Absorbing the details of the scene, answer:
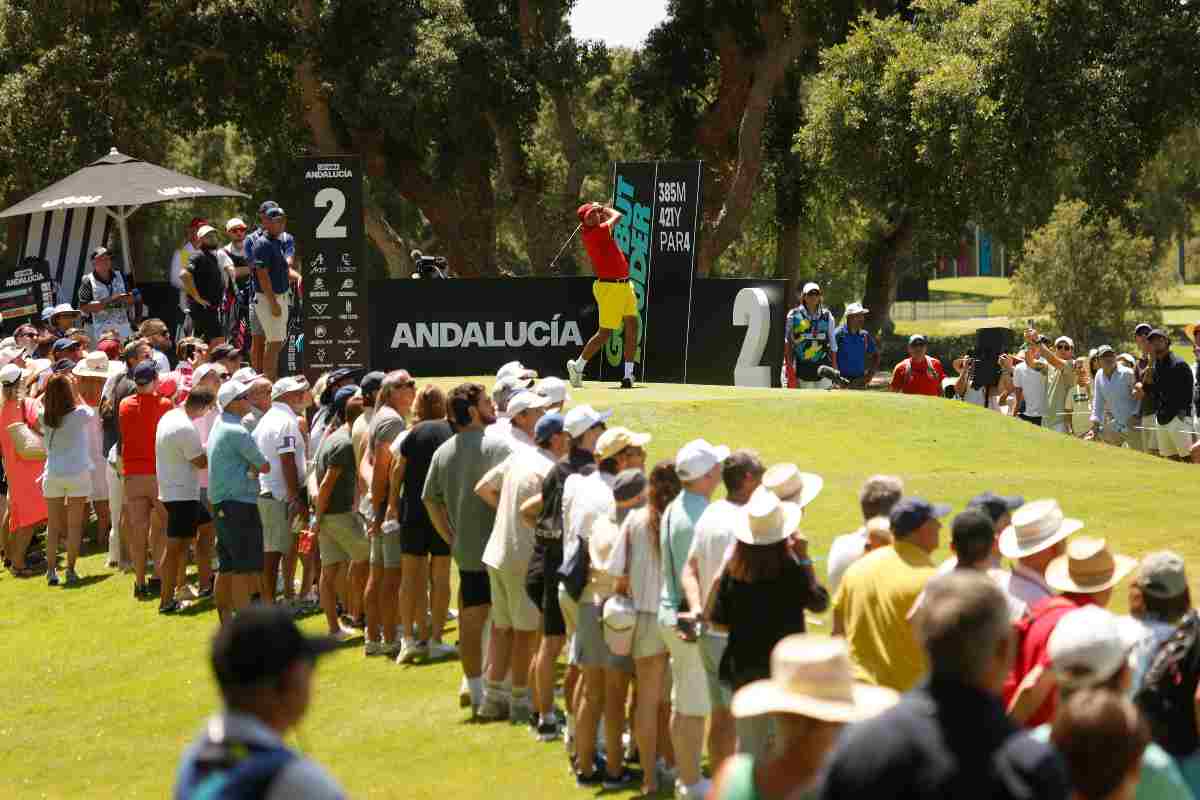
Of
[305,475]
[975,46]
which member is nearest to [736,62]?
[975,46]

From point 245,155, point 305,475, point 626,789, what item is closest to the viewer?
point 626,789

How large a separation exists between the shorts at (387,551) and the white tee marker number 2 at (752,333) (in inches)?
372

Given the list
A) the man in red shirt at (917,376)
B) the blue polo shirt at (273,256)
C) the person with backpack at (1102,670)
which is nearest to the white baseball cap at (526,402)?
the person with backpack at (1102,670)

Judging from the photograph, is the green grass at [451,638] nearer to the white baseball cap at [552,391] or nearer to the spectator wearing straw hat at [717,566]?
the spectator wearing straw hat at [717,566]

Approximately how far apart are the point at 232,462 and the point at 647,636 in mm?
5106

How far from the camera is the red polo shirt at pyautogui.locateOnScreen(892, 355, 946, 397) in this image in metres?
19.6

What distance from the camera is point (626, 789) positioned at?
8.73 metres

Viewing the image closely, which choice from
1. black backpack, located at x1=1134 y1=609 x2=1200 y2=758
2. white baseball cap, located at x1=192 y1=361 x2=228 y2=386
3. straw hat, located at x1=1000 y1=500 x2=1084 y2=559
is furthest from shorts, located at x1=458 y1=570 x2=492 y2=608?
black backpack, located at x1=1134 y1=609 x2=1200 y2=758

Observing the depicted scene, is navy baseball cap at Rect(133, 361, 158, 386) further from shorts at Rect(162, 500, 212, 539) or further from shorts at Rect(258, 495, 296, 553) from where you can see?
shorts at Rect(258, 495, 296, 553)

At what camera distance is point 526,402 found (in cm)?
1016

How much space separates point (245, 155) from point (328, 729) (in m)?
45.6

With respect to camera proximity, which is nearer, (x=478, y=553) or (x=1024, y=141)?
(x=478, y=553)

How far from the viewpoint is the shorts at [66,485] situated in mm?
16312

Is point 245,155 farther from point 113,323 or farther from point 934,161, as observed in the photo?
point 113,323
